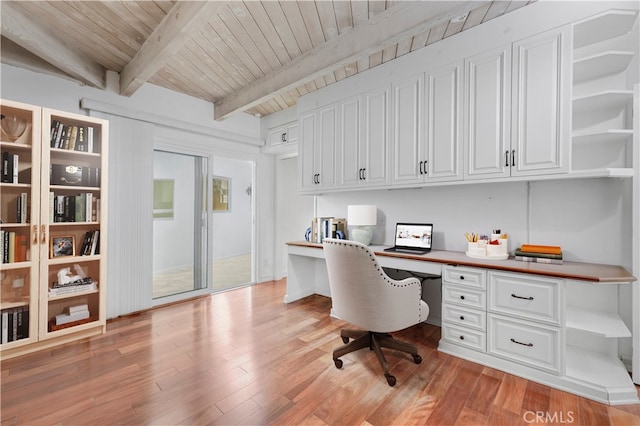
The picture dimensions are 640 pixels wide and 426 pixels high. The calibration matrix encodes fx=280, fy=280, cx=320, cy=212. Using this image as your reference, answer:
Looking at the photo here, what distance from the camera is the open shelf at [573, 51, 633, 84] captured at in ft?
6.19

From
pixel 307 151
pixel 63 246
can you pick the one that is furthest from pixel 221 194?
pixel 63 246

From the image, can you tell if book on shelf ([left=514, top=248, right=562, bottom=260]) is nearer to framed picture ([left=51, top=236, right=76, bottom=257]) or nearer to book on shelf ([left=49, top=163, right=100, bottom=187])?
book on shelf ([left=49, top=163, right=100, bottom=187])

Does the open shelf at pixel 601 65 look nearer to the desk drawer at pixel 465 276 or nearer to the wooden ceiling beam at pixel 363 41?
the wooden ceiling beam at pixel 363 41

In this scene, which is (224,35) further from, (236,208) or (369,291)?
(236,208)

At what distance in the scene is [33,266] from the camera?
2375 millimetres

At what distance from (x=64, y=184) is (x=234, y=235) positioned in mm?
3004

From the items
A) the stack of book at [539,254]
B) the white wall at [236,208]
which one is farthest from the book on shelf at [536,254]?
the white wall at [236,208]

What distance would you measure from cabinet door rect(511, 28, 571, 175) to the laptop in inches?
36.4

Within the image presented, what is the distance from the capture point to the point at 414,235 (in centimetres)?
291

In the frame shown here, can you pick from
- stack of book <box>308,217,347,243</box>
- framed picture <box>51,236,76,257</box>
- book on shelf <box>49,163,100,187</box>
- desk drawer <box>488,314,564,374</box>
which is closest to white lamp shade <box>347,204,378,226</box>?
stack of book <box>308,217,347,243</box>

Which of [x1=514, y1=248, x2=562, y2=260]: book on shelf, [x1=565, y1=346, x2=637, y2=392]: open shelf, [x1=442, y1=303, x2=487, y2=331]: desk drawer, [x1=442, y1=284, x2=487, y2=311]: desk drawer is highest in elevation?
[x1=514, y1=248, x2=562, y2=260]: book on shelf

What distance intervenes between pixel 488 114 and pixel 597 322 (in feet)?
5.55

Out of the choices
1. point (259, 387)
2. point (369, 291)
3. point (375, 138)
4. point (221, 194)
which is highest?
point (375, 138)

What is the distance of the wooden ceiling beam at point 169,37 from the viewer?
74.8 inches
